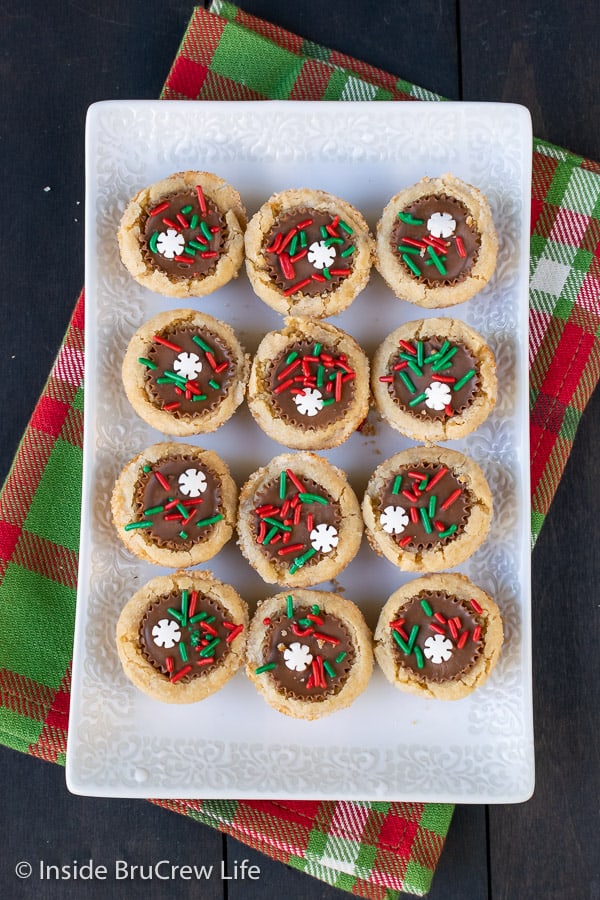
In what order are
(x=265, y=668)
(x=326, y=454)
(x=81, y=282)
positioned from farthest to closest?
(x=81, y=282) → (x=326, y=454) → (x=265, y=668)

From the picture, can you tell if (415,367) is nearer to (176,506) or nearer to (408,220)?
(408,220)

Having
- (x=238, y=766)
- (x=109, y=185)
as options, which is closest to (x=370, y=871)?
(x=238, y=766)

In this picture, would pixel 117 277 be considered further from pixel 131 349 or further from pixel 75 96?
pixel 75 96

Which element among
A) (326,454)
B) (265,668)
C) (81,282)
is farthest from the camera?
(81,282)

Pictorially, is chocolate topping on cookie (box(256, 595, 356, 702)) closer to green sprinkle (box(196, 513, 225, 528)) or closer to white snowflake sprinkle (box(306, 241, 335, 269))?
green sprinkle (box(196, 513, 225, 528))

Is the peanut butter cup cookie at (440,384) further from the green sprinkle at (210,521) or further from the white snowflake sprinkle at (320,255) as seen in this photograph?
the green sprinkle at (210,521)

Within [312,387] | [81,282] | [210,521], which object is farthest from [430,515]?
[81,282]
